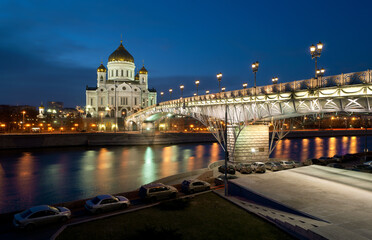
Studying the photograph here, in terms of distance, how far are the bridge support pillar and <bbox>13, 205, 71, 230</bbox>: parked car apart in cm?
1767

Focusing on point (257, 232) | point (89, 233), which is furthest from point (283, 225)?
point (89, 233)

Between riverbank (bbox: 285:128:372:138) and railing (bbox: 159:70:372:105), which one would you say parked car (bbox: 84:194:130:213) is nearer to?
railing (bbox: 159:70:372:105)

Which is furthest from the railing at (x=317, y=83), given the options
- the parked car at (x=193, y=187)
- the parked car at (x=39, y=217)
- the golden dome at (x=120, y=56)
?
the golden dome at (x=120, y=56)

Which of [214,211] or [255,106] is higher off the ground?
[255,106]

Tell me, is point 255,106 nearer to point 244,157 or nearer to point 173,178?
point 244,157

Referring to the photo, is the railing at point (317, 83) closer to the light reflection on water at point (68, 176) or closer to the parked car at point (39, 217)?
the light reflection on water at point (68, 176)

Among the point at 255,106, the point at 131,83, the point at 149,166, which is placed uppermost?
the point at 131,83

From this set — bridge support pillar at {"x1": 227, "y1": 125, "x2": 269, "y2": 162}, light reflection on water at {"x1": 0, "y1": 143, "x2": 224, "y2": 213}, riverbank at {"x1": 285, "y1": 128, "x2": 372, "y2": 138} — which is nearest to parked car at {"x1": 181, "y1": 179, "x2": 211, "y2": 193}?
light reflection on water at {"x1": 0, "y1": 143, "x2": 224, "y2": 213}

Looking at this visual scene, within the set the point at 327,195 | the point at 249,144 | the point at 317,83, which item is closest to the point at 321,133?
the point at 249,144

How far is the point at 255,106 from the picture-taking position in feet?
78.2

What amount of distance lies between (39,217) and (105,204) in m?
2.82

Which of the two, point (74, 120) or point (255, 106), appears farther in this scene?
point (74, 120)

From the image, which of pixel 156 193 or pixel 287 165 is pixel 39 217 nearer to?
pixel 156 193

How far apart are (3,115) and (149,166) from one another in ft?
212
